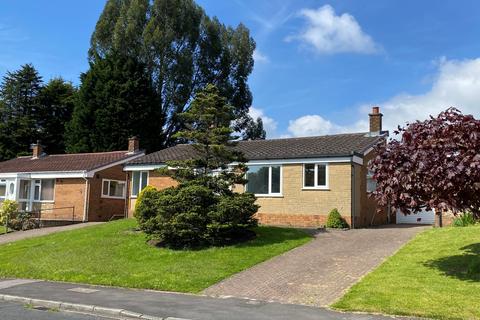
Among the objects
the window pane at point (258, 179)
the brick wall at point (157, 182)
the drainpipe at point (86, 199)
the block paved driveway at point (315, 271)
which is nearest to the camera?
the block paved driveway at point (315, 271)

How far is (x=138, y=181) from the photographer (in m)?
30.0

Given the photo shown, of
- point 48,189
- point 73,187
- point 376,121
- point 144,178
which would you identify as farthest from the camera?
point 48,189

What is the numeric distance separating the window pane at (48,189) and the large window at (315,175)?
18.7 meters

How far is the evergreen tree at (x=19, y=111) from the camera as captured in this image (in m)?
49.9

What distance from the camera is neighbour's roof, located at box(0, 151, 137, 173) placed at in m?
33.6

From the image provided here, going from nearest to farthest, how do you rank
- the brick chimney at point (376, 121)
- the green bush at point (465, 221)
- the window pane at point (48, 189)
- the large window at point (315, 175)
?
the green bush at point (465, 221), the large window at point (315, 175), the brick chimney at point (376, 121), the window pane at point (48, 189)

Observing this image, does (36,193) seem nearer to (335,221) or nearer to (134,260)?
(134,260)

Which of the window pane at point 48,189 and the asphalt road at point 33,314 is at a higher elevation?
the window pane at point 48,189

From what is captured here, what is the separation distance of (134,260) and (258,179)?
9.89 meters

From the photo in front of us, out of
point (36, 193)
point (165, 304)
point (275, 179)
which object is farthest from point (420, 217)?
point (36, 193)

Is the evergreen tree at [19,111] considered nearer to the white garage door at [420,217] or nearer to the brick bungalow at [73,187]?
the brick bungalow at [73,187]

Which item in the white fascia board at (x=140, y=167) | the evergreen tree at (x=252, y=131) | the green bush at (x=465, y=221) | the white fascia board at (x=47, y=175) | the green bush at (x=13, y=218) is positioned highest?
the evergreen tree at (x=252, y=131)

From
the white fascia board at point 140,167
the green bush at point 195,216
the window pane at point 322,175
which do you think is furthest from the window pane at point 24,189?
the window pane at point 322,175

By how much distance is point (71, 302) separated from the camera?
11.4 m
